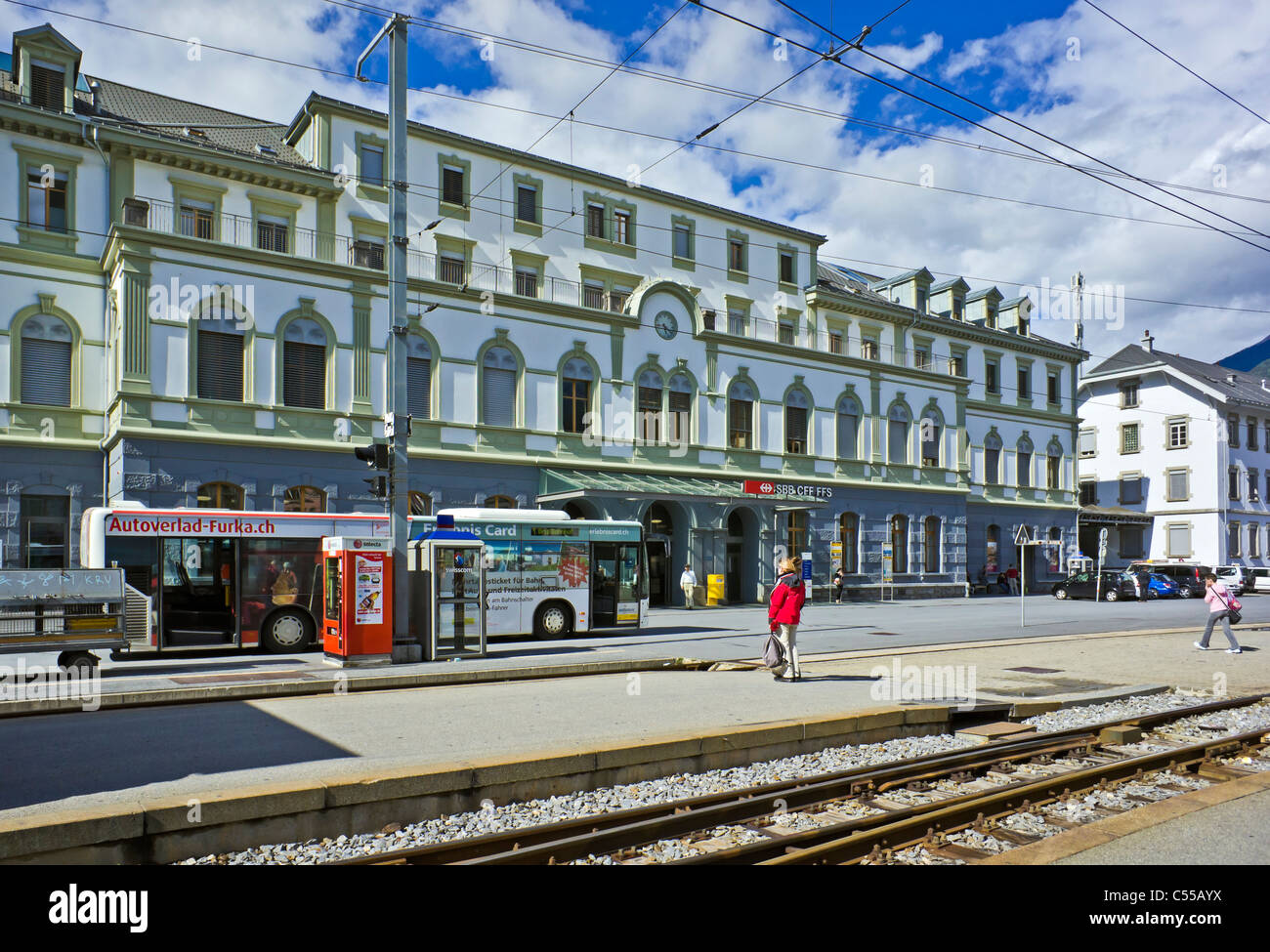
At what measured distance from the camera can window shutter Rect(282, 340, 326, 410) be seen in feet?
94.6

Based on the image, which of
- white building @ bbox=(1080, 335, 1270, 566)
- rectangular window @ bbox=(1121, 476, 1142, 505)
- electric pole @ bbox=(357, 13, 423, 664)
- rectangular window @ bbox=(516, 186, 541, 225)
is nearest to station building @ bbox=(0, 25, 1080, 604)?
rectangular window @ bbox=(516, 186, 541, 225)

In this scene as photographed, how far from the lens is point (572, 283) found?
1412 inches

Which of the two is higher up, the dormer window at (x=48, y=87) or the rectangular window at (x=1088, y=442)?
the dormer window at (x=48, y=87)

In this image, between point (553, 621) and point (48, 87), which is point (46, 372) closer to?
point (48, 87)

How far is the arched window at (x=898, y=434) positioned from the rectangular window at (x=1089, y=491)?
26.6m

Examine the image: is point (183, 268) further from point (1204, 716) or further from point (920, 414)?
point (920, 414)

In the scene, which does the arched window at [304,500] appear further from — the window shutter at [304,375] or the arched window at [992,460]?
the arched window at [992,460]

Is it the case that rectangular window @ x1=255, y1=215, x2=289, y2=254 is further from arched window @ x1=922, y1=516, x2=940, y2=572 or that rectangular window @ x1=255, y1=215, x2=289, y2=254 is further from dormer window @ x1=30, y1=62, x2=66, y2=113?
arched window @ x1=922, y1=516, x2=940, y2=572

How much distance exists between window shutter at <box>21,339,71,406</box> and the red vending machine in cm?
1534

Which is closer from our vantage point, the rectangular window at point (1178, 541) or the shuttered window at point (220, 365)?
the shuttered window at point (220, 365)

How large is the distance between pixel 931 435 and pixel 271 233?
30.3 meters

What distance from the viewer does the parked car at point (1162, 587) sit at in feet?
148

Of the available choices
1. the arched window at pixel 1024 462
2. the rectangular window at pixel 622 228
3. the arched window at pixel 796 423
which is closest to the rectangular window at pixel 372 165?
the rectangular window at pixel 622 228
